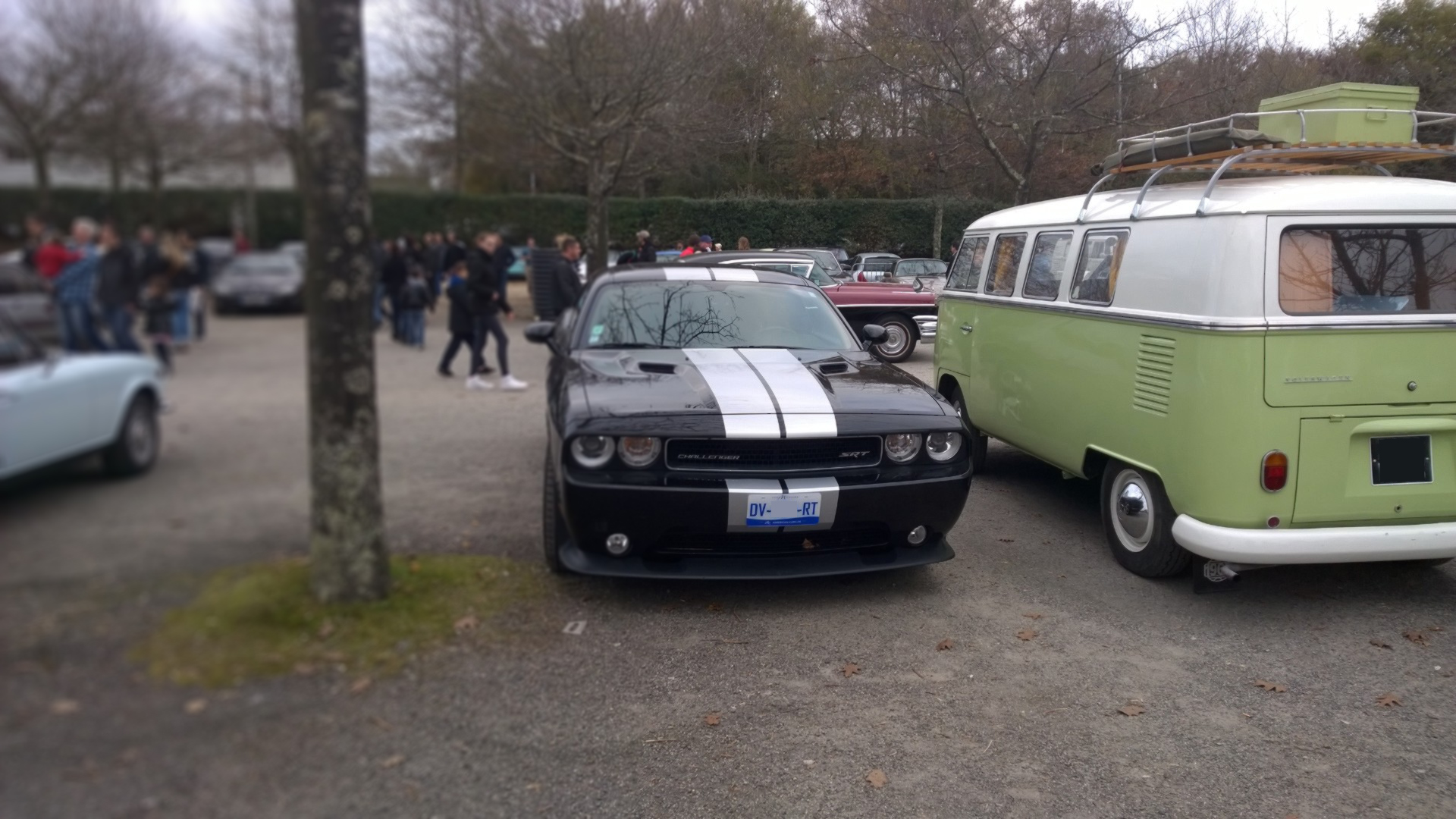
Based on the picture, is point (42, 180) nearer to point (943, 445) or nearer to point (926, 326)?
point (943, 445)

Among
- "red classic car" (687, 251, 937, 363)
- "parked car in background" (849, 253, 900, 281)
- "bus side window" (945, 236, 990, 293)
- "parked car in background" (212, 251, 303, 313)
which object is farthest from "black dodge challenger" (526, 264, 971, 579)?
"parked car in background" (849, 253, 900, 281)

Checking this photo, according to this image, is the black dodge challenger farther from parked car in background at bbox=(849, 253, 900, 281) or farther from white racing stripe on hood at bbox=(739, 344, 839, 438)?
parked car in background at bbox=(849, 253, 900, 281)

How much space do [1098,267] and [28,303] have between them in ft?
16.7

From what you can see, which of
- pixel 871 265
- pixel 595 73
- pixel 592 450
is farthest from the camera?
pixel 871 265

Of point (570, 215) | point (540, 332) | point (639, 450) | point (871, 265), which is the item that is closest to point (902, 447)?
point (639, 450)

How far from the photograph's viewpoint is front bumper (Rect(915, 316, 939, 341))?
12.5 meters

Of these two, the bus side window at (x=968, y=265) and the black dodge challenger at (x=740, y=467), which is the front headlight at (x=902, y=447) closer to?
the black dodge challenger at (x=740, y=467)

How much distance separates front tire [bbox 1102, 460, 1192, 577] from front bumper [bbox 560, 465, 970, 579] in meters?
1.03

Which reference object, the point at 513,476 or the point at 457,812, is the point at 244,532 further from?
the point at 513,476

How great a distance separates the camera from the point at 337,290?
6.90 feet

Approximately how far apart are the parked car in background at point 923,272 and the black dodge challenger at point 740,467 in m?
3.40

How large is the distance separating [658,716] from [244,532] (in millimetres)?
1873

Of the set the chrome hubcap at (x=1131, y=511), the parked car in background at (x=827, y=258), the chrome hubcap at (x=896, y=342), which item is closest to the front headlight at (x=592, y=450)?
the chrome hubcap at (x=1131, y=511)

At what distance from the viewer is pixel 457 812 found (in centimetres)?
259
